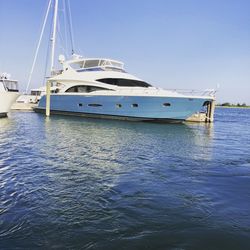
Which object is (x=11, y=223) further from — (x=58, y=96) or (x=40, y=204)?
(x=58, y=96)

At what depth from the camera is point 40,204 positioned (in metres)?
6.72

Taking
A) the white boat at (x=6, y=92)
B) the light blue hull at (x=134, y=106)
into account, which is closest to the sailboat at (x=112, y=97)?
the light blue hull at (x=134, y=106)

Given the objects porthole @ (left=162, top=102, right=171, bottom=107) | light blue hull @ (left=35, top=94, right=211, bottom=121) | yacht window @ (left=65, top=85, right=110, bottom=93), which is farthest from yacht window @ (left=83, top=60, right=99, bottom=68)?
porthole @ (left=162, top=102, right=171, bottom=107)

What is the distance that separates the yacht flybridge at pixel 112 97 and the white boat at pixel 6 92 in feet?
15.9

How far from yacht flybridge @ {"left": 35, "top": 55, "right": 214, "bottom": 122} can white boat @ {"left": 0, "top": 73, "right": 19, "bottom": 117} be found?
4.85 meters

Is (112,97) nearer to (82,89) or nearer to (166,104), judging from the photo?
(82,89)

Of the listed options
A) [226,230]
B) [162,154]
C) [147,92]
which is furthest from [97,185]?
[147,92]

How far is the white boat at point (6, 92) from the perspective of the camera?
1167 inches

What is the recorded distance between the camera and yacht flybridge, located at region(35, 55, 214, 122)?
28375 mm

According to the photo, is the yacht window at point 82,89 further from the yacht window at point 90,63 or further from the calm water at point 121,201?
the calm water at point 121,201

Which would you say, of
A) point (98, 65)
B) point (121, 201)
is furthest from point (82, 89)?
point (121, 201)

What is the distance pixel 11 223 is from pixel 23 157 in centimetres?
621

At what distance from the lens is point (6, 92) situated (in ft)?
97.6

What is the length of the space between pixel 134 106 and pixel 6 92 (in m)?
11.0
